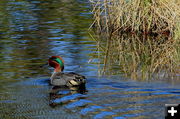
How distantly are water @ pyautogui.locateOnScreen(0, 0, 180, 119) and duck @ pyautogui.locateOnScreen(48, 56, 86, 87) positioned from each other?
0.55ft

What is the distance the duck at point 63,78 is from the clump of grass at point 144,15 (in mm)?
5621

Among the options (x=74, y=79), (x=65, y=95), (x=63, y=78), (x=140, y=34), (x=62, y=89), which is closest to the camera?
(x=65, y=95)

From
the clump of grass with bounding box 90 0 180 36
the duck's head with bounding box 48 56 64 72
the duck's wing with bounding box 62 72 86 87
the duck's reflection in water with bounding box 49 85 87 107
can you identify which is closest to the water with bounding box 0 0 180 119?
the duck's reflection in water with bounding box 49 85 87 107

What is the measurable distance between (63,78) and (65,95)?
34.1 inches

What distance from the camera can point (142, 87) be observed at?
11898mm

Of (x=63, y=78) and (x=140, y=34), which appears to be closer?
(x=63, y=78)

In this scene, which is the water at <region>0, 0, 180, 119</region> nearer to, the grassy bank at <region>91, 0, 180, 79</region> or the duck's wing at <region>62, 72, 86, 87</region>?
the duck's wing at <region>62, 72, 86, 87</region>

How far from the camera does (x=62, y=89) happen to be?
12.4 metres

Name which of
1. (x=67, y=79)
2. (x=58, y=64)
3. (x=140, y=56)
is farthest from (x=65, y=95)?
(x=140, y=56)

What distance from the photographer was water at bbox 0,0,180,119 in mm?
10367

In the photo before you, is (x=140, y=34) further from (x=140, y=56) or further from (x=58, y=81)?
(x=58, y=81)

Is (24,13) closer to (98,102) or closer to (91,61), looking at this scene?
(91,61)

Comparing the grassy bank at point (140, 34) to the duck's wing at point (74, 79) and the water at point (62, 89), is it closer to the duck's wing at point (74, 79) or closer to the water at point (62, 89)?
the water at point (62, 89)

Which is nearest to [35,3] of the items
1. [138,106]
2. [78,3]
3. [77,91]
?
[78,3]
